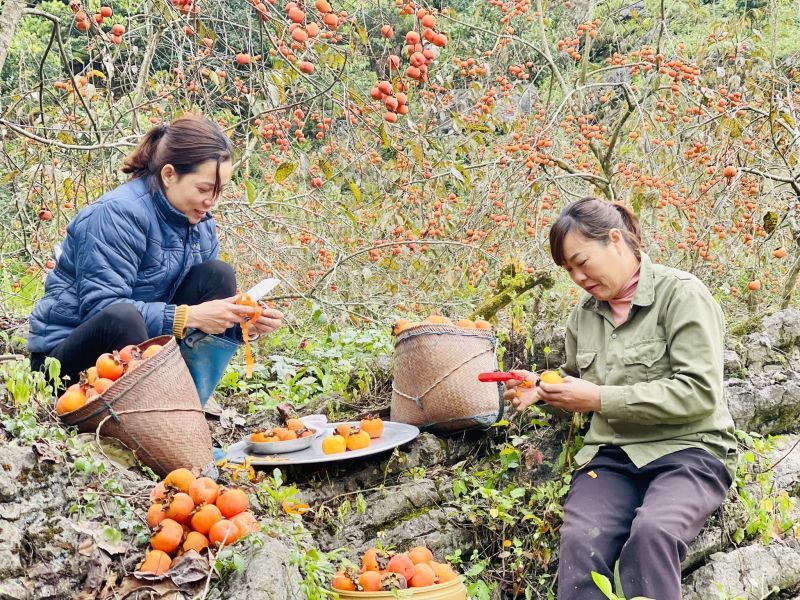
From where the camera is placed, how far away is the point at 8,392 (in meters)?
2.37

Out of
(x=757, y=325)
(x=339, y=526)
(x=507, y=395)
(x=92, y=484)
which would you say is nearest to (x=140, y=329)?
(x=92, y=484)

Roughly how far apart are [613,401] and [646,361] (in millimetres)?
195

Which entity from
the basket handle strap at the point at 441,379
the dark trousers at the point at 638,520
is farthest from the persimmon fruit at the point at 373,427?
the dark trousers at the point at 638,520

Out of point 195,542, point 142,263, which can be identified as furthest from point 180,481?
point 142,263

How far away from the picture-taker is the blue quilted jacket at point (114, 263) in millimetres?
2918

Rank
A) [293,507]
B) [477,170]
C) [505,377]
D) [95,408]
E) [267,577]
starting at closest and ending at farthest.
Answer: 1. [267,577]
2. [95,408]
3. [293,507]
4. [505,377]
5. [477,170]

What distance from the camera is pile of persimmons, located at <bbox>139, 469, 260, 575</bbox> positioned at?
6.63ft

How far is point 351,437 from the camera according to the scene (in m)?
3.09

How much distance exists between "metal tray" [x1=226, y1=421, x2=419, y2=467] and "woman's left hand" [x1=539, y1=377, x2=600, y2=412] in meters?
0.72

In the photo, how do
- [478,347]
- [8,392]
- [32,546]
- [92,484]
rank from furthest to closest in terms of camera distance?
1. [478,347]
2. [8,392]
3. [92,484]
4. [32,546]

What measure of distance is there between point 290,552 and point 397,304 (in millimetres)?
3222

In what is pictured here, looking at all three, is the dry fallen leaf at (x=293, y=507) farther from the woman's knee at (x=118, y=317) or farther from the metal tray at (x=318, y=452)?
the woman's knee at (x=118, y=317)

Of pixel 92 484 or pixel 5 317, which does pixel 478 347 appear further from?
pixel 5 317

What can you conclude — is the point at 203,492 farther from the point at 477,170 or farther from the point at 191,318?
the point at 477,170
